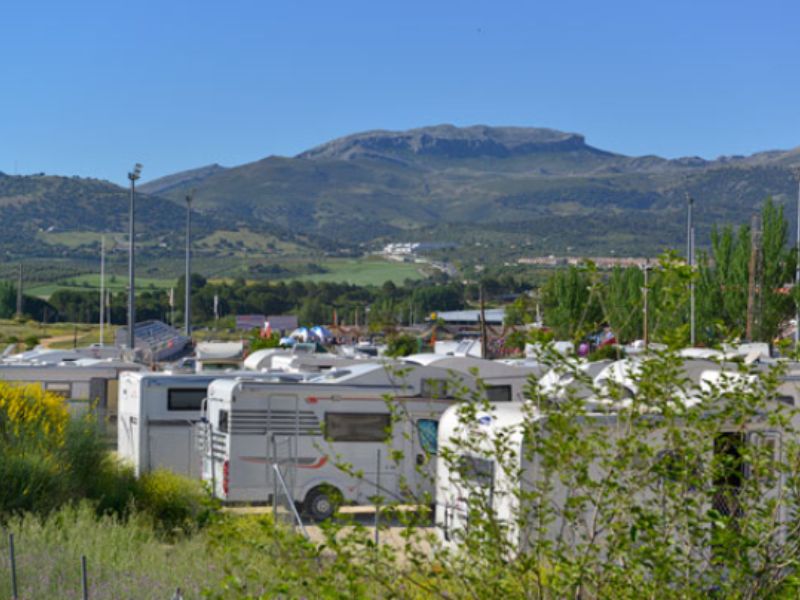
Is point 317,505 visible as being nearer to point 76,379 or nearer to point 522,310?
point 76,379

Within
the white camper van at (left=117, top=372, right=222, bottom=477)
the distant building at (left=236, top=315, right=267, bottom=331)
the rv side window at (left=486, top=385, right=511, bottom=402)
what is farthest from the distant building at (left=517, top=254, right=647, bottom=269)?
the white camper van at (left=117, top=372, right=222, bottom=477)

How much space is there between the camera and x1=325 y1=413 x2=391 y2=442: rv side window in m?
21.7

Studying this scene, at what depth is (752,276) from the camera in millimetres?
50344

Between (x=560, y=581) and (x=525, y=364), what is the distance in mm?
17606

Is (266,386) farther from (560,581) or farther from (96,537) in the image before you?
(560,581)

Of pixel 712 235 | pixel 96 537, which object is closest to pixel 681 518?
pixel 96 537

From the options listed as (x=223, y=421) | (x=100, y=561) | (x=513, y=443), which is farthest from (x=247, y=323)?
(x=513, y=443)

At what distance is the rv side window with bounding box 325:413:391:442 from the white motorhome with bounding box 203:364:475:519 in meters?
0.02

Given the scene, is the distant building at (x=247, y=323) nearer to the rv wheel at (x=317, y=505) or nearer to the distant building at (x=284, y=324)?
the distant building at (x=284, y=324)

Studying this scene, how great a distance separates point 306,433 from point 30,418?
4265 mm

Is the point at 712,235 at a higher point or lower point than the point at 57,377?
higher

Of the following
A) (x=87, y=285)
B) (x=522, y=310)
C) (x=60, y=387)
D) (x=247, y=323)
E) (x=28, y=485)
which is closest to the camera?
(x=522, y=310)

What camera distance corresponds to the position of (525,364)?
2525 centimetres

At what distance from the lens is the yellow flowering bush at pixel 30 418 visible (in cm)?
1825
